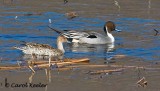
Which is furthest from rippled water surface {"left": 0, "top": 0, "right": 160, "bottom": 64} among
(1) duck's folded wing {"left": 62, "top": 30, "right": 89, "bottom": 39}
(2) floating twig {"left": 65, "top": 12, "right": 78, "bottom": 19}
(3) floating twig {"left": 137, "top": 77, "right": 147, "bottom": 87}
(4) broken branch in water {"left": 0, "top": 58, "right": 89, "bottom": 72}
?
(3) floating twig {"left": 137, "top": 77, "right": 147, "bottom": 87}

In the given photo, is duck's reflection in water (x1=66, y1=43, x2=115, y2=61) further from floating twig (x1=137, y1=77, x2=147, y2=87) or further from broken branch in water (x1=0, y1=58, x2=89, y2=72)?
floating twig (x1=137, y1=77, x2=147, y2=87)

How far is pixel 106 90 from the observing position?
37.0ft

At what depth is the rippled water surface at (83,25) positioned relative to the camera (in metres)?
15.8

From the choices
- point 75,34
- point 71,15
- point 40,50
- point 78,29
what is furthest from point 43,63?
point 71,15

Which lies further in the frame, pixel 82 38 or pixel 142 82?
pixel 82 38

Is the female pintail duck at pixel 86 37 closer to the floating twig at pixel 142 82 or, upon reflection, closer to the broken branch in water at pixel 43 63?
the broken branch in water at pixel 43 63

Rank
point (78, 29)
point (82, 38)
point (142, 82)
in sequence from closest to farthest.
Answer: point (142, 82) → point (82, 38) → point (78, 29)

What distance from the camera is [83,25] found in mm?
19828

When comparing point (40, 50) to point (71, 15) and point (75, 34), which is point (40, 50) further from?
point (71, 15)

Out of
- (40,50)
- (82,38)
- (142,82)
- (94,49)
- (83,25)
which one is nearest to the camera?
(142,82)

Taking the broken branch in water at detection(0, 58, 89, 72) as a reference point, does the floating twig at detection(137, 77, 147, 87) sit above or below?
below

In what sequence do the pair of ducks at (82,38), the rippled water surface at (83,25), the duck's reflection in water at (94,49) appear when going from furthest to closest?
1. the rippled water surface at (83,25)
2. the duck's reflection in water at (94,49)
3. the pair of ducks at (82,38)

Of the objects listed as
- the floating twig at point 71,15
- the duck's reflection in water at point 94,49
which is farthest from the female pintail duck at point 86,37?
the floating twig at point 71,15

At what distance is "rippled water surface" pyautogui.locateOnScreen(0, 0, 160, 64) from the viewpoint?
15789 mm
